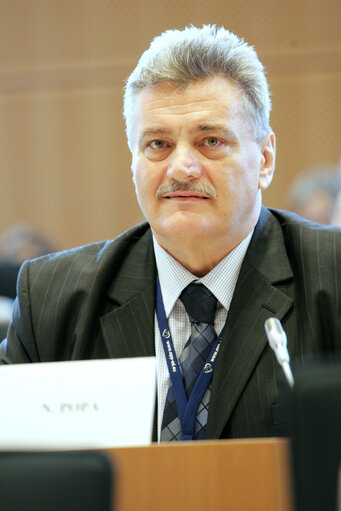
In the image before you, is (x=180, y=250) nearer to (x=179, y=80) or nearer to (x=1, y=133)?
(x=179, y=80)

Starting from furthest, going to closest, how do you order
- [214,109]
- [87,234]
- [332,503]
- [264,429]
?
1. [87,234]
2. [214,109]
3. [264,429]
4. [332,503]

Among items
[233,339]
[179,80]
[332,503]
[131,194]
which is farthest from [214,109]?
[131,194]

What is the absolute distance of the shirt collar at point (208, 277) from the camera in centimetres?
190

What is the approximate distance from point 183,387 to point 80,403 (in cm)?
49

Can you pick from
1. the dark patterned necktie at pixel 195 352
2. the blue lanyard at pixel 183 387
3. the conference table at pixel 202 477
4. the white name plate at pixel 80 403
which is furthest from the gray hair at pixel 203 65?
the conference table at pixel 202 477

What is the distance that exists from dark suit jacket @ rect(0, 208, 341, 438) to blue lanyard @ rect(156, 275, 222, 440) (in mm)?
28

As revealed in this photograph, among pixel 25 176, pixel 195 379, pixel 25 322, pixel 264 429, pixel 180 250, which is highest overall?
pixel 25 176

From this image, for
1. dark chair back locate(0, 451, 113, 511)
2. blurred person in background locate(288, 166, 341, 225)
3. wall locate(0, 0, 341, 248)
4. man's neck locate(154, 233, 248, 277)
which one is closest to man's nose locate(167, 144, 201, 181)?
man's neck locate(154, 233, 248, 277)

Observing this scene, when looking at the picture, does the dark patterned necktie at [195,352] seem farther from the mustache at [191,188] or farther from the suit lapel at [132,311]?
the mustache at [191,188]

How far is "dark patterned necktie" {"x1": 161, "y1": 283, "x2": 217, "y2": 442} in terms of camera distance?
1694mm

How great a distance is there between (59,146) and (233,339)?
3873 mm

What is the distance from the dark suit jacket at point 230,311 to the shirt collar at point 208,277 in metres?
0.03

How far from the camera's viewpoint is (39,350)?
1946 millimetres

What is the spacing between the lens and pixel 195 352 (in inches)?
70.3
